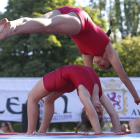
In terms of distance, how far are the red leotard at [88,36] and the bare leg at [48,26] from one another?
0.10 m

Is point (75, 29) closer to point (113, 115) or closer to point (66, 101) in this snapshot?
point (113, 115)

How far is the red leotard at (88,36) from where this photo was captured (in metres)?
2.58

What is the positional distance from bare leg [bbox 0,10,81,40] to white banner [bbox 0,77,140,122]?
297 cm

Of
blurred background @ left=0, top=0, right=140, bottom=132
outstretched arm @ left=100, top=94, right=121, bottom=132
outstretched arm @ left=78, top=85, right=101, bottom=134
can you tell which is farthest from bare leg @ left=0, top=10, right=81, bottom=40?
blurred background @ left=0, top=0, right=140, bottom=132

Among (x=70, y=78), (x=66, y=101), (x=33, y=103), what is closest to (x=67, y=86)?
(x=70, y=78)

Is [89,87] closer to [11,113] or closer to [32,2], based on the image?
[11,113]

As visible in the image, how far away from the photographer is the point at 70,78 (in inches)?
109

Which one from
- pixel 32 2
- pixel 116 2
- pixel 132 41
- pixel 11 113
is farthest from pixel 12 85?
pixel 116 2

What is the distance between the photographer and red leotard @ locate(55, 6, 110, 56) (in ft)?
8.45

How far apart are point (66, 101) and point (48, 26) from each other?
10.5ft

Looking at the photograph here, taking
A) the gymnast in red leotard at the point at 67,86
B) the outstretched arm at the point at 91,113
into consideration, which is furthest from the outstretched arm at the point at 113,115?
the outstretched arm at the point at 91,113

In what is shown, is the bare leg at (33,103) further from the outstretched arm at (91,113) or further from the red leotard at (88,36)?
the red leotard at (88,36)

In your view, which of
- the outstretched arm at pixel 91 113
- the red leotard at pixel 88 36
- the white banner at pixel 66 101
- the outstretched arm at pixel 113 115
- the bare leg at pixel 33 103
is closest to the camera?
the outstretched arm at pixel 91 113

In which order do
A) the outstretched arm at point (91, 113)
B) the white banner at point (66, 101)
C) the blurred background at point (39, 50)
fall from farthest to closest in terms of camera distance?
1. the blurred background at point (39, 50)
2. the white banner at point (66, 101)
3. the outstretched arm at point (91, 113)
